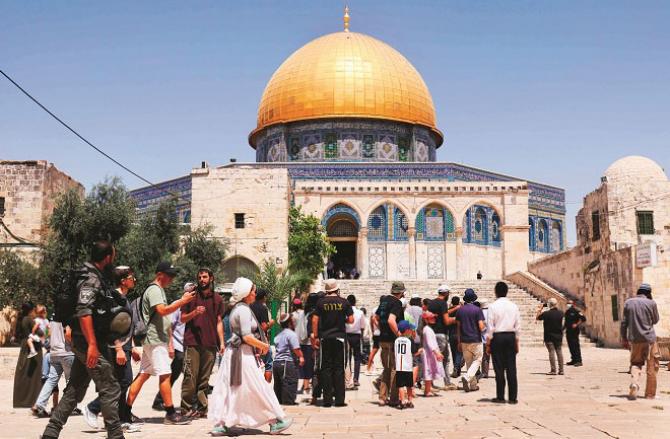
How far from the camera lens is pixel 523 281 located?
2420 cm

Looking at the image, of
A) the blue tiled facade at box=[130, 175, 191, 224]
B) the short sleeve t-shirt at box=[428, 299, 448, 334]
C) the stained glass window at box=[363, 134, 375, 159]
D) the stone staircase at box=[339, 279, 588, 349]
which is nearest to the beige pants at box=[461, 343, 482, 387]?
the short sleeve t-shirt at box=[428, 299, 448, 334]

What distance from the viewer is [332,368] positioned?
7.32 m

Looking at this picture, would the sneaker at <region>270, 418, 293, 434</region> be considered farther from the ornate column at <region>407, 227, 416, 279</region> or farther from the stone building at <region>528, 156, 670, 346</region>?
the ornate column at <region>407, 227, 416, 279</region>

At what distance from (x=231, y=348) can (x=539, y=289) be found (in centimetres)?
1802

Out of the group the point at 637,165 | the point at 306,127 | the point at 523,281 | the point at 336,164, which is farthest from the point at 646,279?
the point at 306,127

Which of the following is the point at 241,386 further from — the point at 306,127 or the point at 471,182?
the point at 306,127

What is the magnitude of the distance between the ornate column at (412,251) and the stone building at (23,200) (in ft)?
52.5

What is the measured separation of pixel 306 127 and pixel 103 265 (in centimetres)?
3122

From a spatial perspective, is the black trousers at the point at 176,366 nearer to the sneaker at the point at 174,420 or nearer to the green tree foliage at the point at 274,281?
the sneaker at the point at 174,420

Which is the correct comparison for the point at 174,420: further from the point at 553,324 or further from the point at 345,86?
the point at 345,86

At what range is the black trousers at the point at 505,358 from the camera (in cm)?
738

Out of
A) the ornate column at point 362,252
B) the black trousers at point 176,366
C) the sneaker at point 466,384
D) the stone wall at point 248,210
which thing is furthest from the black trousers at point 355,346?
the ornate column at point 362,252

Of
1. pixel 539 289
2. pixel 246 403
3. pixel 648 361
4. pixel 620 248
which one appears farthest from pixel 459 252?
pixel 246 403

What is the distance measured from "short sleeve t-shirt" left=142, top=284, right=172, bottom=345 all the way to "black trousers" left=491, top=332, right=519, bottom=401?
3.34 metres
